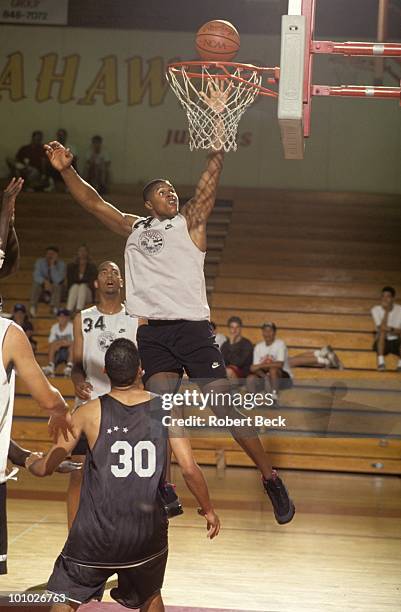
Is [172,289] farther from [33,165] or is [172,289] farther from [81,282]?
[33,165]

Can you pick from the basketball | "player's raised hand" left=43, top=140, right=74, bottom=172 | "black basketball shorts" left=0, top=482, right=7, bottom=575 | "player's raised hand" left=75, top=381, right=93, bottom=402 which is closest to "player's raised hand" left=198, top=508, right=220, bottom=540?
"black basketball shorts" left=0, top=482, right=7, bottom=575

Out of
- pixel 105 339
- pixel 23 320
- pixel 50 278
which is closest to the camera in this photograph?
pixel 105 339

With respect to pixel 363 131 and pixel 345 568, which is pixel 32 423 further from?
pixel 363 131

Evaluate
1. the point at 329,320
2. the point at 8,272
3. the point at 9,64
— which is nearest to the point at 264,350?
the point at 329,320

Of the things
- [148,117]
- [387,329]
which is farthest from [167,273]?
[148,117]

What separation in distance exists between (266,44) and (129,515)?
43.0 ft

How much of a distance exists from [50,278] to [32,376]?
9244mm

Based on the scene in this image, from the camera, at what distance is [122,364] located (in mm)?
4531

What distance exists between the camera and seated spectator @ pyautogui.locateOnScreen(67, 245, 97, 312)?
1285 centimetres

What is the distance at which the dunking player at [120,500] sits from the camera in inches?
179

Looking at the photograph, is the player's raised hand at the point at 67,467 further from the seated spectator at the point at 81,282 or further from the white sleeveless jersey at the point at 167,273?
the seated spectator at the point at 81,282

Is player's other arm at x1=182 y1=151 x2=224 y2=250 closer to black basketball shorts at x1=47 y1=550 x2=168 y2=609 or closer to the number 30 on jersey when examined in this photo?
the number 30 on jersey

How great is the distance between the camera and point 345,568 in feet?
22.8

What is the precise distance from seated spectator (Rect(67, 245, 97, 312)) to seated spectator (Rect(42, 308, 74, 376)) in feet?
1.67
